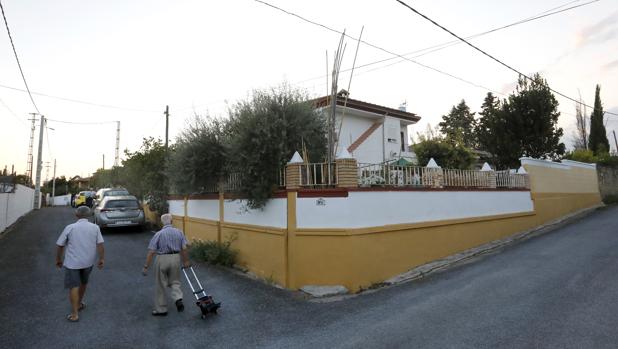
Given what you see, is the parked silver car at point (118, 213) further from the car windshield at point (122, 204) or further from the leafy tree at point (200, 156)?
the leafy tree at point (200, 156)

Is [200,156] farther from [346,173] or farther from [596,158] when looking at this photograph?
[596,158]

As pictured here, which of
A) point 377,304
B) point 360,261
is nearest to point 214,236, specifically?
point 360,261

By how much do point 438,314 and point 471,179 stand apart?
20.3ft

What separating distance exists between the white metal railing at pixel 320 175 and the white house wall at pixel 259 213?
640mm

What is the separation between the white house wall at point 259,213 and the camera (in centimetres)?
797

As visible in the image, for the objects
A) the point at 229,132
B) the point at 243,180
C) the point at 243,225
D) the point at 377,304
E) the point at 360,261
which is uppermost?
the point at 229,132

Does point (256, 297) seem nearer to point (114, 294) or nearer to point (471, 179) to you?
point (114, 294)

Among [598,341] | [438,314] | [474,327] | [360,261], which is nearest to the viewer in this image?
[598,341]

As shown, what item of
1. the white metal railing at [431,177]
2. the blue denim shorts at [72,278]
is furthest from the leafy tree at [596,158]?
the blue denim shorts at [72,278]

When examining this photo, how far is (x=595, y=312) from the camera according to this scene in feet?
17.3

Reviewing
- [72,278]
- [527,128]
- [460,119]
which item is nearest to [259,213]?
[72,278]

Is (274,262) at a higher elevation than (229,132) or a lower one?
lower

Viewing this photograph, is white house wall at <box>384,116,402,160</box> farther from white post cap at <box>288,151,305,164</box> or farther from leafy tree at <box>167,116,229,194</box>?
white post cap at <box>288,151,305,164</box>

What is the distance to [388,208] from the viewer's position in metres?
8.08
